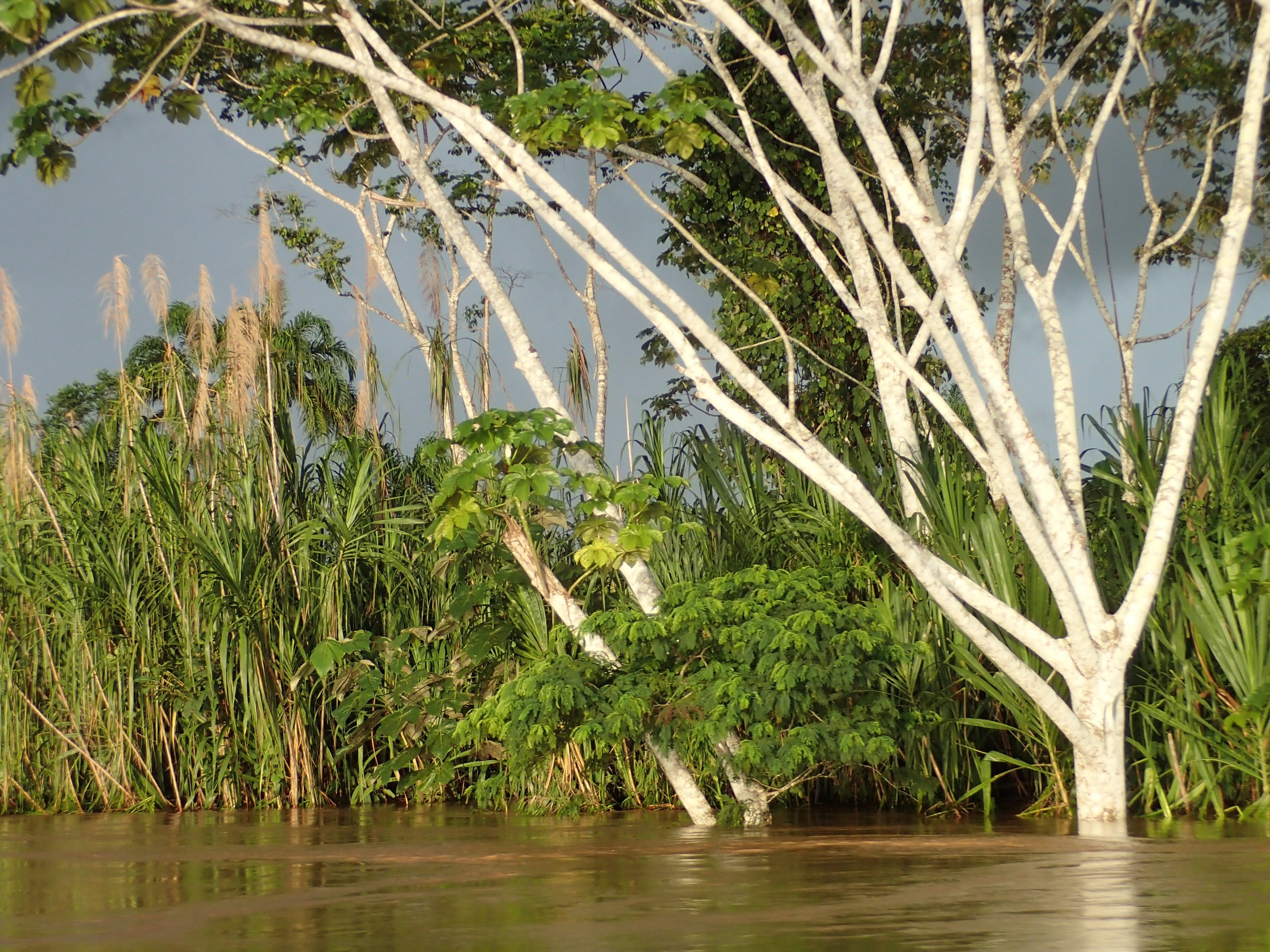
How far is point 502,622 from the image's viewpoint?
22.2ft

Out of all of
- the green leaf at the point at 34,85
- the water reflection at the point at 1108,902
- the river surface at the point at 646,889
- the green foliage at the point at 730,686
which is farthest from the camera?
the green leaf at the point at 34,85

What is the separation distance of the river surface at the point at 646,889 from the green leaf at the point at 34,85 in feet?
11.9

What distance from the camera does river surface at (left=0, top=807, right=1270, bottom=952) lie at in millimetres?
2873

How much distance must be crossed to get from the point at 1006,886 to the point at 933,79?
796 centimetres

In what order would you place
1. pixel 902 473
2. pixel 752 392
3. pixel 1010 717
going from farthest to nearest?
1. pixel 902 473
2. pixel 1010 717
3. pixel 752 392

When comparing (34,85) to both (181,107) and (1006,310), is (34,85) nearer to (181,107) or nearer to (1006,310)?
(181,107)

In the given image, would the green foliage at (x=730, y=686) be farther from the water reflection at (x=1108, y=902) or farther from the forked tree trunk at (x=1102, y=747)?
the water reflection at (x=1108, y=902)

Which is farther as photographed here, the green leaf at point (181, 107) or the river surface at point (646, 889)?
the green leaf at point (181, 107)

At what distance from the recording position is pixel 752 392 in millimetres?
5535

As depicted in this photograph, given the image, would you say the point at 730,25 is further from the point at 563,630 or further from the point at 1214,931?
the point at 1214,931

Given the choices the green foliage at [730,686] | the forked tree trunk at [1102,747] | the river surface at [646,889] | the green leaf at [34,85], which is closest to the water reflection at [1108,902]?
the river surface at [646,889]

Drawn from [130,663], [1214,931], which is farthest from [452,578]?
[1214,931]

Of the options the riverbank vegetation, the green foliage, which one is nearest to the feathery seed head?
the riverbank vegetation

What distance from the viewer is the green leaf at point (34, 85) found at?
6.49 metres
